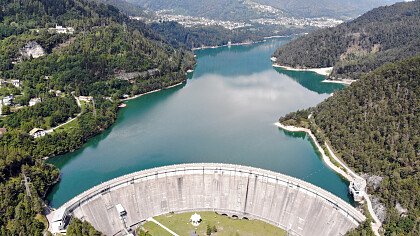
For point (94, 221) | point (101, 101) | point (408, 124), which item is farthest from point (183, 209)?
point (101, 101)

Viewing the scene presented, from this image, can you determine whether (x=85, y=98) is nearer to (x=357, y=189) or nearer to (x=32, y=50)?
(x=32, y=50)

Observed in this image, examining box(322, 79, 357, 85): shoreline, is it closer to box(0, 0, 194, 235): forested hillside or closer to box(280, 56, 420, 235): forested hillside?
box(280, 56, 420, 235): forested hillside

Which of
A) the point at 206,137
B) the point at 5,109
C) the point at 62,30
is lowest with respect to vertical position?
the point at 206,137

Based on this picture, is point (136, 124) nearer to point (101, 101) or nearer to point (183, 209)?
point (101, 101)

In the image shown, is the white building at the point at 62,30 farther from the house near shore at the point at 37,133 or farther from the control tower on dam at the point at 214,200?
the control tower on dam at the point at 214,200

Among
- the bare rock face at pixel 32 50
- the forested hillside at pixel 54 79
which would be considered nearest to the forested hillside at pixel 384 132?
the forested hillside at pixel 54 79

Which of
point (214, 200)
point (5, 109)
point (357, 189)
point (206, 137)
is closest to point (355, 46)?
point (206, 137)

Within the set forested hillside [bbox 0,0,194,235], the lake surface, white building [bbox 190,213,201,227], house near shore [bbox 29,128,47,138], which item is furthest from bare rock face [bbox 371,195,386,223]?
house near shore [bbox 29,128,47,138]
